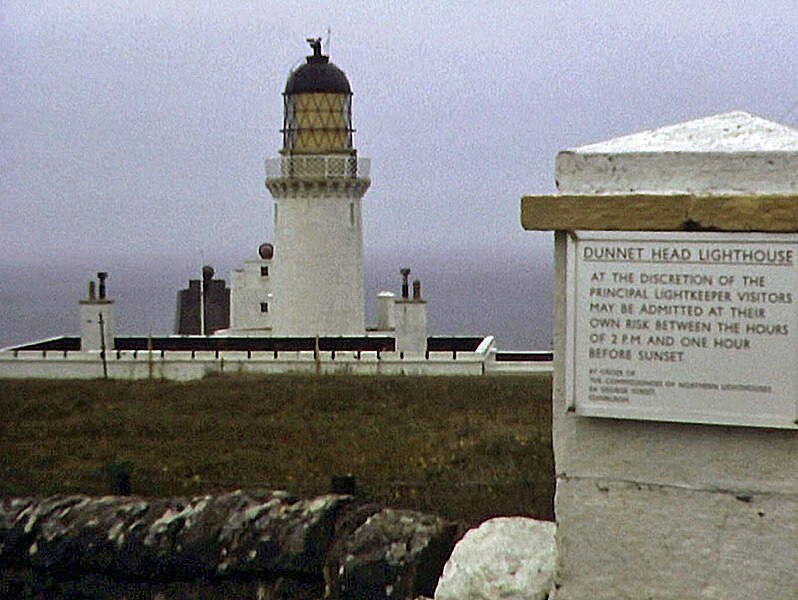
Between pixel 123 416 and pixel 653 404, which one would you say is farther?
pixel 123 416

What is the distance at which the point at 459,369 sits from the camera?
2241 centimetres

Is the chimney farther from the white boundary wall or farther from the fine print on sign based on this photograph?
the fine print on sign

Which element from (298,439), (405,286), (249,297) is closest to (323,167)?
(405,286)

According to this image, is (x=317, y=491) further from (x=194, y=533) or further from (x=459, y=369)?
(x=459, y=369)

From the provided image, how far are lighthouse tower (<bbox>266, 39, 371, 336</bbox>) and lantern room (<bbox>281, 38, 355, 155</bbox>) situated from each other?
0.9 inches

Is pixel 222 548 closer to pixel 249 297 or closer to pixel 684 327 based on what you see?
pixel 684 327

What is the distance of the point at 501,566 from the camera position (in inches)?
171

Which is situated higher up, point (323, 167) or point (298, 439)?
point (323, 167)

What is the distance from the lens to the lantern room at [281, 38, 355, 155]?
30.2m

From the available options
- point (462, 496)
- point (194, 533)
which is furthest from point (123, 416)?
point (194, 533)

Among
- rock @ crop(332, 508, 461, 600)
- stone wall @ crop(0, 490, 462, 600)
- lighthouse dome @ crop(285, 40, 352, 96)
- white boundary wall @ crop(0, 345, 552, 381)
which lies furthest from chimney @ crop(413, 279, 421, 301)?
rock @ crop(332, 508, 461, 600)

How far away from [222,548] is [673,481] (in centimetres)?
176

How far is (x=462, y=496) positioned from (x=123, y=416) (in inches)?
324

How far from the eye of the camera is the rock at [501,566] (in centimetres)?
425
